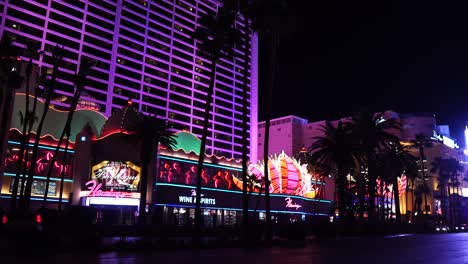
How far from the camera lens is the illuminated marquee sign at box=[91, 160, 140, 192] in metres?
51.4

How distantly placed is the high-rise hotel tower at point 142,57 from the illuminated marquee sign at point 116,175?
45.0m

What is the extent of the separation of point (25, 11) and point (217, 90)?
6479cm

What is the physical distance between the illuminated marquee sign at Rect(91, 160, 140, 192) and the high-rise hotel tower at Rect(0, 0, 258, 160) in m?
45.0

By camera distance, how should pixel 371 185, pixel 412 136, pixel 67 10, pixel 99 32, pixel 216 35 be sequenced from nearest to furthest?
pixel 216 35
pixel 371 185
pixel 67 10
pixel 99 32
pixel 412 136

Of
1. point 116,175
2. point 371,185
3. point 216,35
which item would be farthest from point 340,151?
point 116,175

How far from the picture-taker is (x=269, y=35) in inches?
1414

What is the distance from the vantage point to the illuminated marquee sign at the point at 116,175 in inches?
2024

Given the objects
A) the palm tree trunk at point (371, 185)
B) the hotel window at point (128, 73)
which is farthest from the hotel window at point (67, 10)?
the palm tree trunk at point (371, 185)

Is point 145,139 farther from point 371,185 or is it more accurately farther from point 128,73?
point 128,73

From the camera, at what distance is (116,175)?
52.0m

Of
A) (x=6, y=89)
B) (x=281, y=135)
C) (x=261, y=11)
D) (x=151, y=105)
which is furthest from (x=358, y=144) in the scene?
(x=281, y=135)

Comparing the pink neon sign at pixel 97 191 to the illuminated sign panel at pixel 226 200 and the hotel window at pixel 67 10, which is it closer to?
the illuminated sign panel at pixel 226 200

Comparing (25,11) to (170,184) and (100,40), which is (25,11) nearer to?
(100,40)

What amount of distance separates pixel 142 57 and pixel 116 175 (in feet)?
261
